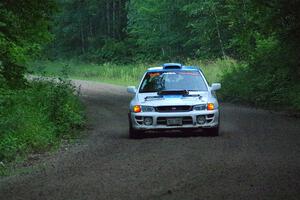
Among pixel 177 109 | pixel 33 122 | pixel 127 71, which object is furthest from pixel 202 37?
pixel 33 122

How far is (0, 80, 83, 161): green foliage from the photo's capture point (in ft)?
45.2

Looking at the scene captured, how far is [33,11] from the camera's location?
1648 cm

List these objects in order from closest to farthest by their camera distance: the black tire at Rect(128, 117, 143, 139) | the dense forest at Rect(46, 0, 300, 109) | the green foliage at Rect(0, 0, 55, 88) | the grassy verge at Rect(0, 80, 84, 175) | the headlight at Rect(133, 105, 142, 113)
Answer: the grassy verge at Rect(0, 80, 84, 175) → the green foliage at Rect(0, 0, 55, 88) → the headlight at Rect(133, 105, 142, 113) → the black tire at Rect(128, 117, 143, 139) → the dense forest at Rect(46, 0, 300, 109)

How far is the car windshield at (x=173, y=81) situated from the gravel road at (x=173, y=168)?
1158 millimetres

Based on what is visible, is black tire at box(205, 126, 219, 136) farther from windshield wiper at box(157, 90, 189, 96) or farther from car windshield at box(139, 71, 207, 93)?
car windshield at box(139, 71, 207, 93)

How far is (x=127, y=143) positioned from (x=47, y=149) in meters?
1.72

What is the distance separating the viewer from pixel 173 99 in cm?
1577

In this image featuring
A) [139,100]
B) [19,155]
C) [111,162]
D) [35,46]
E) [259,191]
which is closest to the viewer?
[259,191]

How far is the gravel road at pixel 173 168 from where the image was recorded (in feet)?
29.9

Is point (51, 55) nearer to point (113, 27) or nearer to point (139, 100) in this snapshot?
point (113, 27)

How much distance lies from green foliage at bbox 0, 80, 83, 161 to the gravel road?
659mm

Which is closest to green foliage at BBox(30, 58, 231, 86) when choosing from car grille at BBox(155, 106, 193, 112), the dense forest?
the dense forest

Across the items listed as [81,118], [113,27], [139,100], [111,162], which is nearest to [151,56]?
[113,27]

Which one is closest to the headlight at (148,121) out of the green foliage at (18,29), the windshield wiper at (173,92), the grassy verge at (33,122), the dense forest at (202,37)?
the windshield wiper at (173,92)
